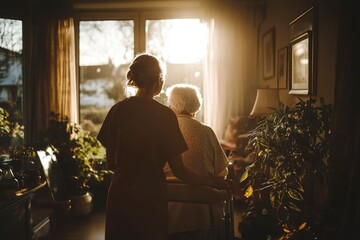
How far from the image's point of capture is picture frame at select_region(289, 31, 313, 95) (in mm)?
3191

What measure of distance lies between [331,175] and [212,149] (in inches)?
23.2

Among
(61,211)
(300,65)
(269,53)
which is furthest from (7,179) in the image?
(269,53)

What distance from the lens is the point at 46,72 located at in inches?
206

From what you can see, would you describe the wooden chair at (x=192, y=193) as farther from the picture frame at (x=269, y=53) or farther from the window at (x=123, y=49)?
the window at (x=123, y=49)

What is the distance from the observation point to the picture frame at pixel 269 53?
4.67m

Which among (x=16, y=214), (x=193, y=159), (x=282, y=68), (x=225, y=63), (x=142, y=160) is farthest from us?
(x=225, y=63)

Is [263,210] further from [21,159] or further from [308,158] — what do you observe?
[21,159]

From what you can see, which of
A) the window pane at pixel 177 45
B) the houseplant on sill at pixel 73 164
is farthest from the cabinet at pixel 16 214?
the window pane at pixel 177 45

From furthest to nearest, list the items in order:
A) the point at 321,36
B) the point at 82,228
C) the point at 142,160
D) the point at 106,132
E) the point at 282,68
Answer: the point at 282,68 < the point at 82,228 < the point at 321,36 < the point at 106,132 < the point at 142,160

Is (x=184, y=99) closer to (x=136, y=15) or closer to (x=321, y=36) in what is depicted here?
(x=321, y=36)

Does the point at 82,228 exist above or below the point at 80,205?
below

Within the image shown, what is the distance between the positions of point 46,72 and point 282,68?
2.87 meters

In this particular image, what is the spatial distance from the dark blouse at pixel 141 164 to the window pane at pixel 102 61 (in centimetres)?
399

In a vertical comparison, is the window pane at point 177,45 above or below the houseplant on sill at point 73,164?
above
